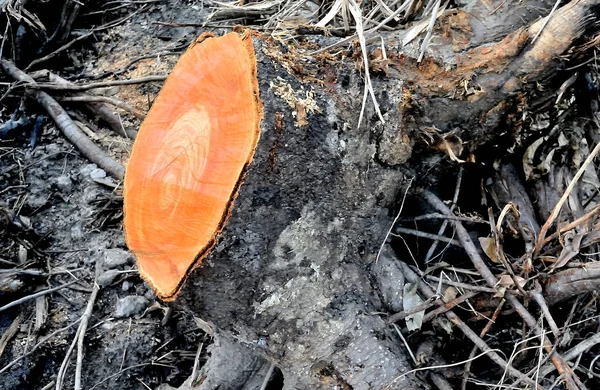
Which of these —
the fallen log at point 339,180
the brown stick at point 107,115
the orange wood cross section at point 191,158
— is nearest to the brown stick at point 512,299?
the fallen log at point 339,180

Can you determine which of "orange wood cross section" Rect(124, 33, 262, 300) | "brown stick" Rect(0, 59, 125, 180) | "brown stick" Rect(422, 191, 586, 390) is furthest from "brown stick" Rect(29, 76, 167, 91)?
"brown stick" Rect(422, 191, 586, 390)

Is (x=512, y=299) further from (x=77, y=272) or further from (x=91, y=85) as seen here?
(x=91, y=85)

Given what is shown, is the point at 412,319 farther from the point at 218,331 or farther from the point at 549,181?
the point at 549,181

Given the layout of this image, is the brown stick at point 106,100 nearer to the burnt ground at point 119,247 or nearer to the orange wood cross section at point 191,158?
the burnt ground at point 119,247

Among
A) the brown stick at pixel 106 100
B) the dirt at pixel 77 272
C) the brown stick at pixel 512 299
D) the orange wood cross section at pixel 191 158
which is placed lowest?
→ the dirt at pixel 77 272

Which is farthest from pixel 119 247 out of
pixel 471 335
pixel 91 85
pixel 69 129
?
pixel 471 335

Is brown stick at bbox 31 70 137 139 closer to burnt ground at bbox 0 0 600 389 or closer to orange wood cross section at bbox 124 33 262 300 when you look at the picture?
burnt ground at bbox 0 0 600 389
